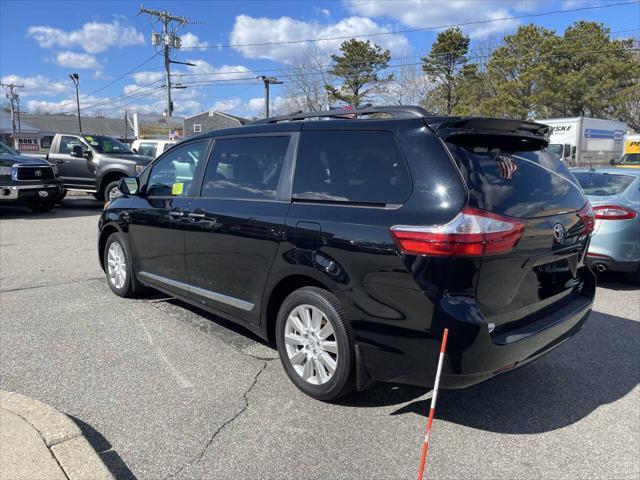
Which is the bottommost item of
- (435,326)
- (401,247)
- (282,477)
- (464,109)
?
(282,477)

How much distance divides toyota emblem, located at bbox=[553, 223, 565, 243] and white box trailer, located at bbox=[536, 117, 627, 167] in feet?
71.1

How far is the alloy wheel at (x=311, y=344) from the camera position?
3295 millimetres

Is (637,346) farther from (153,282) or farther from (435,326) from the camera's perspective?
(153,282)

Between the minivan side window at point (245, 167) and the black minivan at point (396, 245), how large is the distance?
0.05 ft

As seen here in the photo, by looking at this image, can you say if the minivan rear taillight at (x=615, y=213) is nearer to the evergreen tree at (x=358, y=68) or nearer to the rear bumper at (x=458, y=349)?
the rear bumper at (x=458, y=349)

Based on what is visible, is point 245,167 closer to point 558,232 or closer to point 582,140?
point 558,232

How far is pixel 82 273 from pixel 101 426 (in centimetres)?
423

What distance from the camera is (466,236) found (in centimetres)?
268

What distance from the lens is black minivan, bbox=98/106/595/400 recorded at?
9.02 feet

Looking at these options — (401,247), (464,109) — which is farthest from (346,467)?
(464,109)

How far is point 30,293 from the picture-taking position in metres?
5.89

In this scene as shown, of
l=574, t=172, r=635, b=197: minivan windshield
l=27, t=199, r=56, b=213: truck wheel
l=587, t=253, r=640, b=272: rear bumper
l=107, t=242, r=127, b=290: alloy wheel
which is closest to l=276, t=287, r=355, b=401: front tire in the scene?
l=107, t=242, r=127, b=290: alloy wheel

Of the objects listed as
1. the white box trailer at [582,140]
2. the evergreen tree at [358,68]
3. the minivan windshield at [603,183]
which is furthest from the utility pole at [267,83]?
the minivan windshield at [603,183]

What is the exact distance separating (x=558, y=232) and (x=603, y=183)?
13.8 feet
